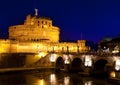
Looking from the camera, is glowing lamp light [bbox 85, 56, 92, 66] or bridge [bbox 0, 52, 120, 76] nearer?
bridge [bbox 0, 52, 120, 76]

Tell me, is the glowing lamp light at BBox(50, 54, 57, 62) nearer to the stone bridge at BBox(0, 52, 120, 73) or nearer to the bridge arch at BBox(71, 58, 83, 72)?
the stone bridge at BBox(0, 52, 120, 73)

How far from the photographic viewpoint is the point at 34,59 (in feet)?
210

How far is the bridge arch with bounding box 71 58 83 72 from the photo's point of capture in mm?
57250

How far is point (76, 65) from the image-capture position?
5891 cm

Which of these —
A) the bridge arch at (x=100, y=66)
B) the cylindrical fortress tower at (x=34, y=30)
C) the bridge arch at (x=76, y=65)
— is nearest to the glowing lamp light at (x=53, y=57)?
the bridge arch at (x=76, y=65)

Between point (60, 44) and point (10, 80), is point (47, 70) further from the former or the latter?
point (60, 44)

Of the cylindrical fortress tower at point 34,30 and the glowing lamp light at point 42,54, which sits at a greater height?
the cylindrical fortress tower at point 34,30

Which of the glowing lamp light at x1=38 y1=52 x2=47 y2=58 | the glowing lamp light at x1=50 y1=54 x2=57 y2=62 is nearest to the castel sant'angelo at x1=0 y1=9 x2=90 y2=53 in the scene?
the glowing lamp light at x1=38 y1=52 x2=47 y2=58

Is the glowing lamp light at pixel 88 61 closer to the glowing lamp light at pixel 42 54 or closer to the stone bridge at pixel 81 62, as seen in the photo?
the stone bridge at pixel 81 62

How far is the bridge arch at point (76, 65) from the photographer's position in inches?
2254

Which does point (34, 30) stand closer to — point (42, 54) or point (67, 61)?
point (42, 54)

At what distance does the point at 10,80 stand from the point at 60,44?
37.1 m

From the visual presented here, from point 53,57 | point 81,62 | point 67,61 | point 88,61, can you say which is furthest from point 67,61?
point 88,61

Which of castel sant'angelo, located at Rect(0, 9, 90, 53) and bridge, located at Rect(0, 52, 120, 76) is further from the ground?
castel sant'angelo, located at Rect(0, 9, 90, 53)
